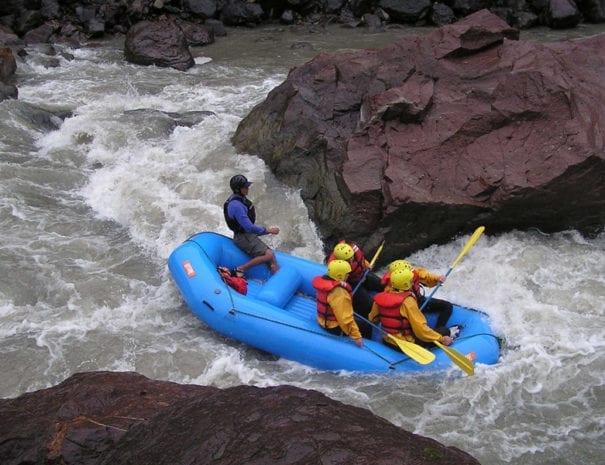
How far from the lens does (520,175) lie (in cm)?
643

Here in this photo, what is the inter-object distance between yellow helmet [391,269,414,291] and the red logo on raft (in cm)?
194

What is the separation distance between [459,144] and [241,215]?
8.24ft

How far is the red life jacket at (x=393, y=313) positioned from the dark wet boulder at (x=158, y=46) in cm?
897

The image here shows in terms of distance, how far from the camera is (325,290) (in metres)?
5.28

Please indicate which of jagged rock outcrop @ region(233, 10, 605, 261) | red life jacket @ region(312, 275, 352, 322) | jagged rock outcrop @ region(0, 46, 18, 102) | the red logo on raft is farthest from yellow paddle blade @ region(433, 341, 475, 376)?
jagged rock outcrop @ region(0, 46, 18, 102)

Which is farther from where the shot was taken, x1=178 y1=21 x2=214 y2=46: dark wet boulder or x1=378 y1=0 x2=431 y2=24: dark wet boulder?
x1=378 y1=0 x2=431 y2=24: dark wet boulder

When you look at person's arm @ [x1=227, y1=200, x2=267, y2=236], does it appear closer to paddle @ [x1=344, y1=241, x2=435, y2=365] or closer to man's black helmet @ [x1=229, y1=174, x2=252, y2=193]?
man's black helmet @ [x1=229, y1=174, x2=252, y2=193]

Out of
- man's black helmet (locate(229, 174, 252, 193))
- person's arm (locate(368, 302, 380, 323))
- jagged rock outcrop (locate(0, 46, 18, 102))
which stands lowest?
person's arm (locate(368, 302, 380, 323))

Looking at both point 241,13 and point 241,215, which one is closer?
point 241,215

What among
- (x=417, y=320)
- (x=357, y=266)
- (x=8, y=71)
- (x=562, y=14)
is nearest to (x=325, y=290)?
(x=357, y=266)

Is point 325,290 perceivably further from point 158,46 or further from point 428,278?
point 158,46

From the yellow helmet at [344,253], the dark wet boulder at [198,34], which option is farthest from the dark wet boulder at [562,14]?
the yellow helmet at [344,253]

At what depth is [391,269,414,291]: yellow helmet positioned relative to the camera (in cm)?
517

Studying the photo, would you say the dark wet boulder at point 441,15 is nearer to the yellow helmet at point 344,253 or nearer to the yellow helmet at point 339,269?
the yellow helmet at point 344,253
